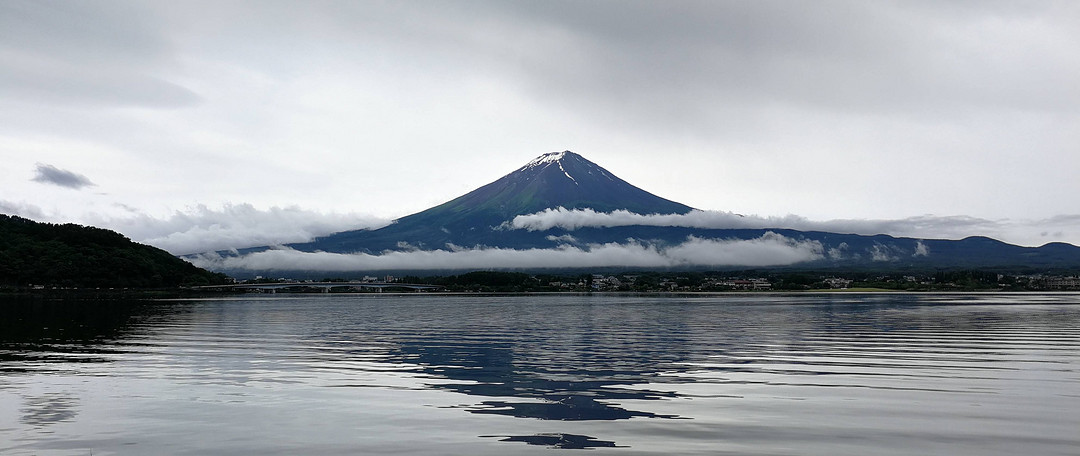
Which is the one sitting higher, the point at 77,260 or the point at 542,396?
the point at 77,260

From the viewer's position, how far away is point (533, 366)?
21812 mm

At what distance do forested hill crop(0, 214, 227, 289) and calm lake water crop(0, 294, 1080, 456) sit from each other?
126 metres

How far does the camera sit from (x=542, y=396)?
15.8 meters

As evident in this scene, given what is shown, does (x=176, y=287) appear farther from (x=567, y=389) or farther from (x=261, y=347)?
(x=567, y=389)

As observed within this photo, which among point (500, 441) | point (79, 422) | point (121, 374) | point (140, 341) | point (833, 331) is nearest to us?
point (500, 441)

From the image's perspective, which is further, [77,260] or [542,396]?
[77,260]

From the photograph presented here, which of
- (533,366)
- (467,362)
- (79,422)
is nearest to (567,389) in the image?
(533,366)

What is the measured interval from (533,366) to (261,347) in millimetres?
12662

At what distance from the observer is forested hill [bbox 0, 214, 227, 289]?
13639 cm

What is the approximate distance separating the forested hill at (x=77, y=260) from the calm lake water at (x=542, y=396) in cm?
12638

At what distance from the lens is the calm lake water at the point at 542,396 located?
11.4m

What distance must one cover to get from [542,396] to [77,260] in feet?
510

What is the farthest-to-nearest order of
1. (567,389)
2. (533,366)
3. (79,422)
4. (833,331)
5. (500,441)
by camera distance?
(833,331) → (533,366) → (567,389) → (79,422) → (500,441)

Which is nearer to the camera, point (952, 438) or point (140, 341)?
point (952, 438)
